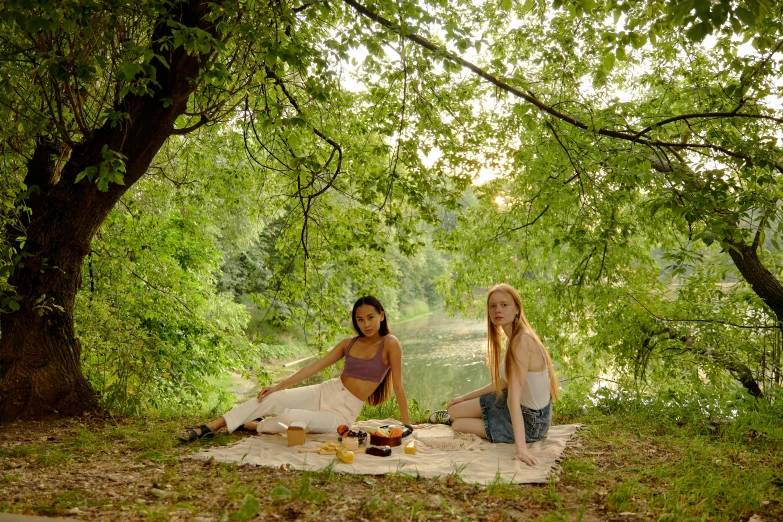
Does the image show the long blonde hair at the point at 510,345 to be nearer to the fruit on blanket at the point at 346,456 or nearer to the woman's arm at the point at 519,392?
the woman's arm at the point at 519,392

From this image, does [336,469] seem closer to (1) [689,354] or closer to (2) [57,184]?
(2) [57,184]

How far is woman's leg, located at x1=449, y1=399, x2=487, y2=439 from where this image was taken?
14.8 ft

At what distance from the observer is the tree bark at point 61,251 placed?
4.70m

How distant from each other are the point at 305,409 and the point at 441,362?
37.8 feet

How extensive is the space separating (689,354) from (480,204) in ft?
11.4

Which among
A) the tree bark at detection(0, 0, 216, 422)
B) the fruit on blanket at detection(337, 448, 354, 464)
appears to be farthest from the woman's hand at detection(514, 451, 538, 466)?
the tree bark at detection(0, 0, 216, 422)

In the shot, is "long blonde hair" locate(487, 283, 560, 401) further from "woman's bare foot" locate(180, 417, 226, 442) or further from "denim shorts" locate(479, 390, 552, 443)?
"woman's bare foot" locate(180, 417, 226, 442)

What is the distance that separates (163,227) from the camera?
8.73 metres

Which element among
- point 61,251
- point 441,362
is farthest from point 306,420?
point 441,362

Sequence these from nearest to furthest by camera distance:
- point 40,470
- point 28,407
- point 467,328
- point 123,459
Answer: point 40,470
point 123,459
point 28,407
point 467,328

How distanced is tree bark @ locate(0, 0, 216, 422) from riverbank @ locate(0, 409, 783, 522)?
0.53 m

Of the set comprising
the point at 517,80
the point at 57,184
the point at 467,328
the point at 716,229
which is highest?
the point at 517,80

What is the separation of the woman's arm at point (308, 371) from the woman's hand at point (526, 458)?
5.53 feet

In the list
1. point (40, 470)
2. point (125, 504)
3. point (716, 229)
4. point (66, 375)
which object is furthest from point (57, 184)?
point (716, 229)
